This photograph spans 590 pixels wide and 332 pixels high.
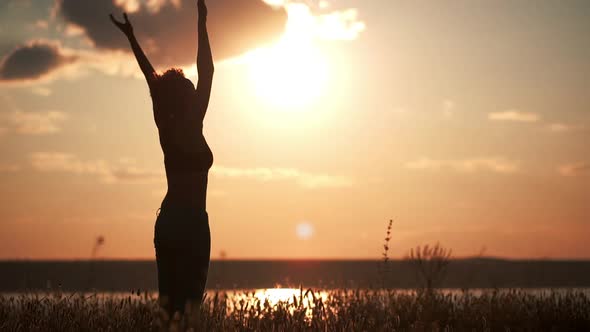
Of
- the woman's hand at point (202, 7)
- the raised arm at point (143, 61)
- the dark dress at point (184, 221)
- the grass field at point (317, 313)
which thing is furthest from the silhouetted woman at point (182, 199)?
the woman's hand at point (202, 7)

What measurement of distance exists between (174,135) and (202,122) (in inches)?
11.9

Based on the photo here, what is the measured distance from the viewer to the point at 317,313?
25.6ft

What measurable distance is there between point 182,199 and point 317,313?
7.29ft

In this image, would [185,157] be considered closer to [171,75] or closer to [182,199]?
[182,199]

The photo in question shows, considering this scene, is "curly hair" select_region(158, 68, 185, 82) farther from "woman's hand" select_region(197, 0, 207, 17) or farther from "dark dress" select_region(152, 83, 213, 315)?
"woman's hand" select_region(197, 0, 207, 17)

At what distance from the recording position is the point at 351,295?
34.3 feet

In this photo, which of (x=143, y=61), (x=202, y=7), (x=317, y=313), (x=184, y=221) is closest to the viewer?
(x=184, y=221)

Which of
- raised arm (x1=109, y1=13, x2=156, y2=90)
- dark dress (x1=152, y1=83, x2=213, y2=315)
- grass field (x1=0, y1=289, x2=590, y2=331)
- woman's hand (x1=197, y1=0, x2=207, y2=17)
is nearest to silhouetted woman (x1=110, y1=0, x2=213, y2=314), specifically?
dark dress (x1=152, y1=83, x2=213, y2=315)

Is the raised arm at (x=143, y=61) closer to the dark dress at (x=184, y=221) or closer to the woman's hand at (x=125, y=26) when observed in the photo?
the woman's hand at (x=125, y=26)

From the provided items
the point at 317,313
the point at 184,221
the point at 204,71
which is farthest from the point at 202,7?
the point at 317,313

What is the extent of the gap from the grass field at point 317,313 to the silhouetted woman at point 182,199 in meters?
0.39

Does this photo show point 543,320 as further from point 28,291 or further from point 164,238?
point 28,291

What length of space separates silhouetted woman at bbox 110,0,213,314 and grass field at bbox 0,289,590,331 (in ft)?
1.27

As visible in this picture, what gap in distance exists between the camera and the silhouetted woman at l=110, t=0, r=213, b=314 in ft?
21.4
